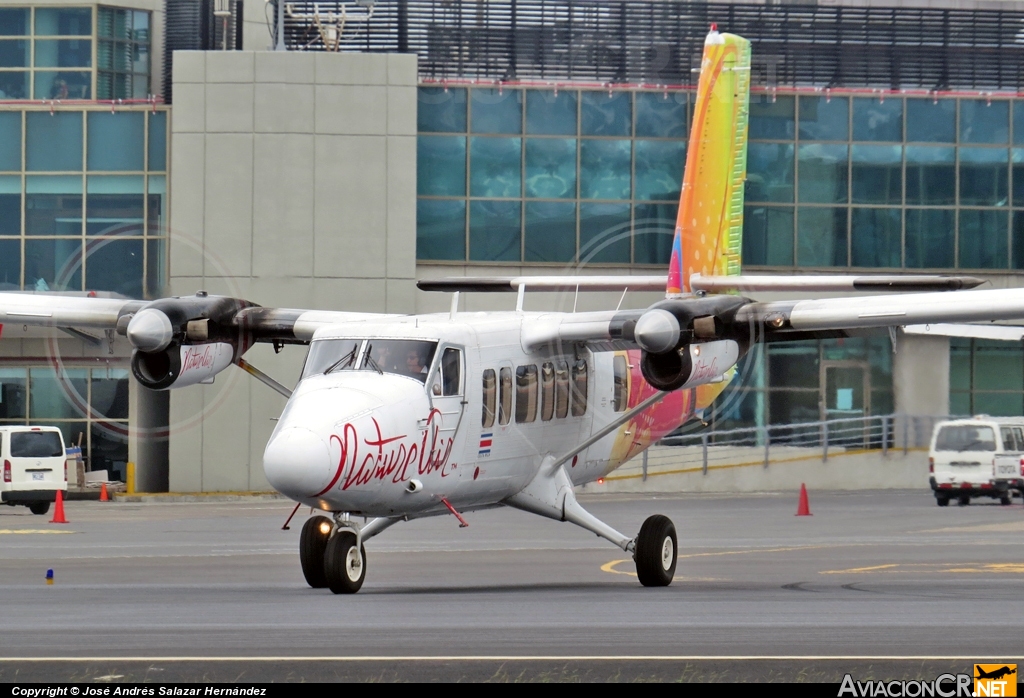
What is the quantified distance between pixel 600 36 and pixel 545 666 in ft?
122

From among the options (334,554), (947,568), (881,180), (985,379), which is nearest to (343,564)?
(334,554)

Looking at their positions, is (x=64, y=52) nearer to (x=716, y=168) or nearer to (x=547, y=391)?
(x=716, y=168)

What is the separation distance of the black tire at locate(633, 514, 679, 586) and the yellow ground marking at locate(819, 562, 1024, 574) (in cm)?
241

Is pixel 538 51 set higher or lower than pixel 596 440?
higher

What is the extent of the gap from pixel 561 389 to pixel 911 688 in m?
10.1

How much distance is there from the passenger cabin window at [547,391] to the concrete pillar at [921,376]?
A: 28356 millimetres

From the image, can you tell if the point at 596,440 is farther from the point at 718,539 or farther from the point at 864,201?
the point at 864,201

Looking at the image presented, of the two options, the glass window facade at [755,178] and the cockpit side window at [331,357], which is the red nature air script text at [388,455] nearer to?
the cockpit side window at [331,357]

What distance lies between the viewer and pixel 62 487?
116 feet

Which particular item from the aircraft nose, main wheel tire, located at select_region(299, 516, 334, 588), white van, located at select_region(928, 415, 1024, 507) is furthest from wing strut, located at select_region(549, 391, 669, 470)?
white van, located at select_region(928, 415, 1024, 507)

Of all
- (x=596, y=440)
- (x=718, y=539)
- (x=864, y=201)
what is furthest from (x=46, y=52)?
(x=596, y=440)

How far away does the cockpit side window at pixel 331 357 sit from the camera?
16.5m

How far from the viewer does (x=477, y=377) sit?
57.1 ft

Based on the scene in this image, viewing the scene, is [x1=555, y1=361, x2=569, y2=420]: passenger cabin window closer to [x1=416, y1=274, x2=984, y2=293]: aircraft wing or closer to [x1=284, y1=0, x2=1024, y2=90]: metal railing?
[x1=416, y1=274, x2=984, y2=293]: aircraft wing
